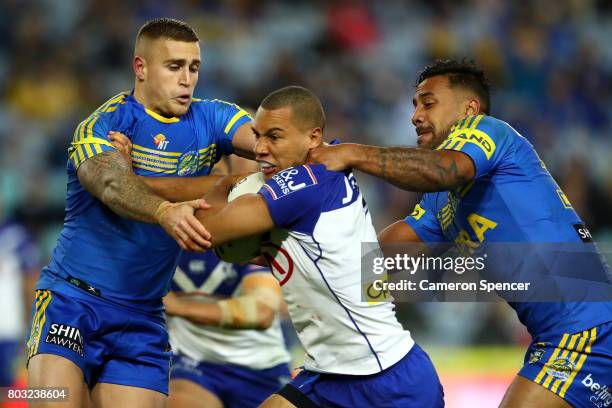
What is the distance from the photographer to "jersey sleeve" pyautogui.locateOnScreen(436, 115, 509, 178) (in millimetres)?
5500

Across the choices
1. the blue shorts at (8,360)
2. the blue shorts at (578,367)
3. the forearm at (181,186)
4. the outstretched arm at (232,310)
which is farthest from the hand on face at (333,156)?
the blue shorts at (8,360)

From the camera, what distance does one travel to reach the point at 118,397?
5.76m

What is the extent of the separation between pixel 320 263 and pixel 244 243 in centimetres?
43

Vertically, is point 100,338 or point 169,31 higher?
point 169,31

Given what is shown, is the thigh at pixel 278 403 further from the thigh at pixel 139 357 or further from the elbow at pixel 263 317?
the elbow at pixel 263 317

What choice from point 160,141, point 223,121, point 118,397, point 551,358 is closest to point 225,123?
point 223,121

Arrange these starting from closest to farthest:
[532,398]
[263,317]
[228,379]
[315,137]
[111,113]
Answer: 1. [315,137]
2. [532,398]
3. [111,113]
4. [263,317]
5. [228,379]

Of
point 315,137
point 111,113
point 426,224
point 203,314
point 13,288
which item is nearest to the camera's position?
point 315,137

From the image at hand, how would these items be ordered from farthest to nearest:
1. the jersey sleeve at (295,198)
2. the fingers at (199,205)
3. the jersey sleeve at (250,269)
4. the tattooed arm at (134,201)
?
the jersey sleeve at (250,269)
the fingers at (199,205)
the tattooed arm at (134,201)
the jersey sleeve at (295,198)

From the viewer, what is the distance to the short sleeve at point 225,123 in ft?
20.2

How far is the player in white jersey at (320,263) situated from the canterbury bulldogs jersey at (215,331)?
85.7 inches

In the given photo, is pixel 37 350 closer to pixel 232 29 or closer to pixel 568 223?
pixel 568 223

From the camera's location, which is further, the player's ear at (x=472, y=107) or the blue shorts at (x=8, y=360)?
the blue shorts at (x=8, y=360)

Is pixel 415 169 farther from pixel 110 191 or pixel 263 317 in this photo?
pixel 263 317
